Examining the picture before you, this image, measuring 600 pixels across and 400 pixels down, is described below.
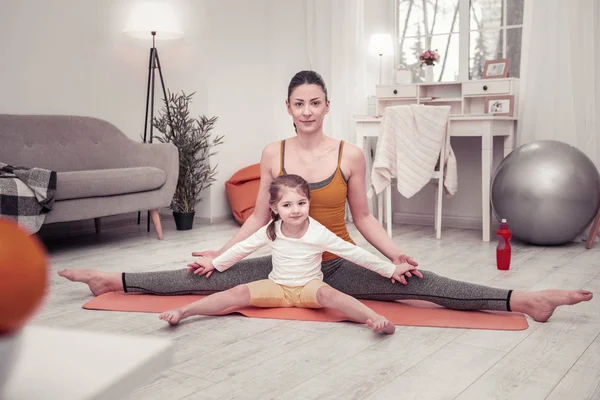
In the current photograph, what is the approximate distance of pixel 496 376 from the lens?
1541 millimetres

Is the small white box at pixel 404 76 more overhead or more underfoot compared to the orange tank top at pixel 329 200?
more overhead

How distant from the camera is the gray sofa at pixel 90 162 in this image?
3.31 metres

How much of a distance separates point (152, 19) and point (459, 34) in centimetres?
212

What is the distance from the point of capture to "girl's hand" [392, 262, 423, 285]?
6.69 feet

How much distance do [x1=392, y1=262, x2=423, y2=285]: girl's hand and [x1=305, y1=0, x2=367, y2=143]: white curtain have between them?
2643mm

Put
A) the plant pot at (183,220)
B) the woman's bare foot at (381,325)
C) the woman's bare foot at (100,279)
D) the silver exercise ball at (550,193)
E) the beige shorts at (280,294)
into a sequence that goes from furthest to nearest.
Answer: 1. the plant pot at (183,220)
2. the silver exercise ball at (550,193)
3. the woman's bare foot at (100,279)
4. the beige shorts at (280,294)
5. the woman's bare foot at (381,325)

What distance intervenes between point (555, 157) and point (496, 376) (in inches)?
85.9

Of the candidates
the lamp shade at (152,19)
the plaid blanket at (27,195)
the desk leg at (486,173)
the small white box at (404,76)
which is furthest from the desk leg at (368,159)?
the plaid blanket at (27,195)

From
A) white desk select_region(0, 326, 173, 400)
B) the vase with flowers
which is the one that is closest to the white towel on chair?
the vase with flowers

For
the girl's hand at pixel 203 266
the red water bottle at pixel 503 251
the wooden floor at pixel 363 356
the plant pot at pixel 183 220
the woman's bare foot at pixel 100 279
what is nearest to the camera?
the wooden floor at pixel 363 356

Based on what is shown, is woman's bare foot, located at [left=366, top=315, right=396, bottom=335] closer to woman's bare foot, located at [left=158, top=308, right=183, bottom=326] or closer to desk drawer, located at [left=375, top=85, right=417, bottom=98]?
woman's bare foot, located at [left=158, top=308, right=183, bottom=326]

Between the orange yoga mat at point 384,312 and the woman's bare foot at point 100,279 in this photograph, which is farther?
the woman's bare foot at point 100,279

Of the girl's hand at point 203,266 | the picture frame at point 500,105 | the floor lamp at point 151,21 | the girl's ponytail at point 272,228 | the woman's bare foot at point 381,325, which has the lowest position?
the woman's bare foot at point 381,325

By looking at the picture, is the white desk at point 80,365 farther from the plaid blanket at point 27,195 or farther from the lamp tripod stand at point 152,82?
the lamp tripod stand at point 152,82
